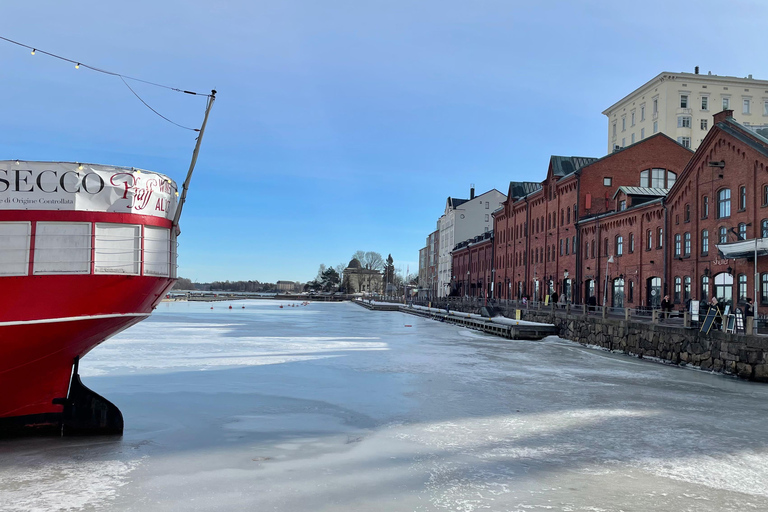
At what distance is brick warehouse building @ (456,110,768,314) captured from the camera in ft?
94.0

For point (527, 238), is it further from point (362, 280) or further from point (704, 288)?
point (362, 280)

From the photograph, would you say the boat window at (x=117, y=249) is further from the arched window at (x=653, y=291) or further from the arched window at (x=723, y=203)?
the arched window at (x=653, y=291)

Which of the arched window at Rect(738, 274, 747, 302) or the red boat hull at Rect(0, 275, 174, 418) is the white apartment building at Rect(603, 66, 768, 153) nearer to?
the arched window at Rect(738, 274, 747, 302)

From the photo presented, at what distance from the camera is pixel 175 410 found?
1290 cm

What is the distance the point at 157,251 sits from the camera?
35.3 feet

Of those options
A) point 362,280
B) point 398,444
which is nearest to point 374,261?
point 362,280

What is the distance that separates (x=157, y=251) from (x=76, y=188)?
5.42 ft

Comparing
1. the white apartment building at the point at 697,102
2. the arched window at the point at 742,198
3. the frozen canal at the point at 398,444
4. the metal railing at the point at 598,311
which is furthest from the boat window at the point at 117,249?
the white apartment building at the point at 697,102

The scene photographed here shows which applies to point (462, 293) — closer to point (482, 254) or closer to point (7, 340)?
point (482, 254)

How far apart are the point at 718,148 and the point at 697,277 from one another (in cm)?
664

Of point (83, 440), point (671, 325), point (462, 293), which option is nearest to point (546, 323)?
point (671, 325)

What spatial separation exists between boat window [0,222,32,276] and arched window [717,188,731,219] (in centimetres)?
3014

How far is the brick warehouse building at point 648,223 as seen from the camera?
28.6 meters

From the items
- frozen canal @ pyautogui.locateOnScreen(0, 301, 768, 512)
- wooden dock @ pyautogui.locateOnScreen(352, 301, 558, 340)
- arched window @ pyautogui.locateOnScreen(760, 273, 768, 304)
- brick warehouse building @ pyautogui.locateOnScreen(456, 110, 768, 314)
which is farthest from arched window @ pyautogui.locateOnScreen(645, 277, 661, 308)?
frozen canal @ pyautogui.locateOnScreen(0, 301, 768, 512)
